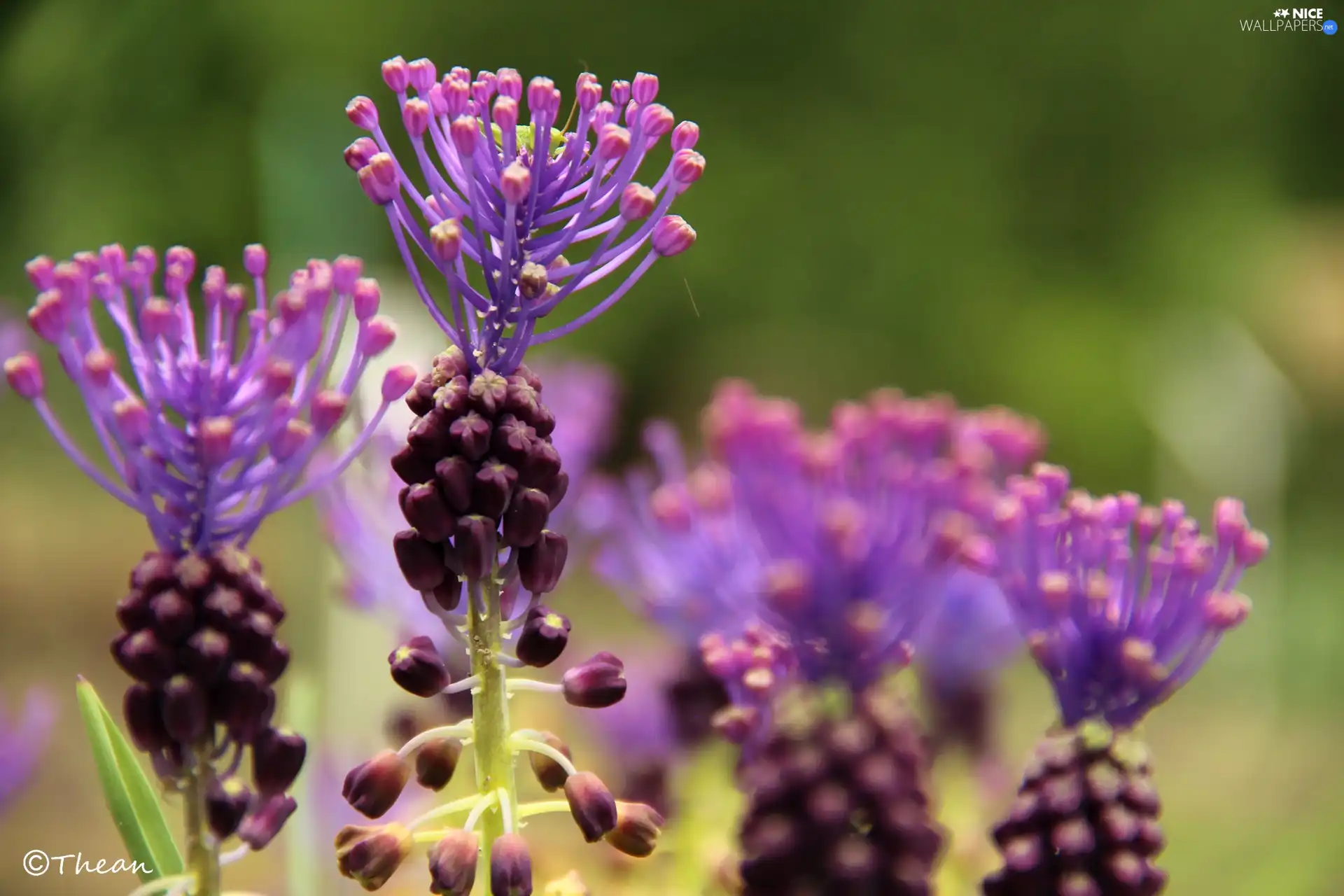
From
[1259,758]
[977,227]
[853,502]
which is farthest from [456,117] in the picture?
[977,227]

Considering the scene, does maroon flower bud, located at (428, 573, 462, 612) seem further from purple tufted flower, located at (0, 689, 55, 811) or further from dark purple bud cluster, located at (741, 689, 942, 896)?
purple tufted flower, located at (0, 689, 55, 811)

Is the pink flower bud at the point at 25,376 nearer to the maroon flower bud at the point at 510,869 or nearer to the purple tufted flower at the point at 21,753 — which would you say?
the maroon flower bud at the point at 510,869

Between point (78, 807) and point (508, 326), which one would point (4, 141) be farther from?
point (508, 326)

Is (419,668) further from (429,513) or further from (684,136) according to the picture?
(684,136)

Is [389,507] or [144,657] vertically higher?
[389,507]

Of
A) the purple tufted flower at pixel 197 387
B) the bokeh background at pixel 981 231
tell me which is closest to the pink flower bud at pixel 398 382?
the purple tufted flower at pixel 197 387

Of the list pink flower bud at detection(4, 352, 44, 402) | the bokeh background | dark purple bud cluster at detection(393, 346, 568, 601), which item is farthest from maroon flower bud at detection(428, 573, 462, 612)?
the bokeh background

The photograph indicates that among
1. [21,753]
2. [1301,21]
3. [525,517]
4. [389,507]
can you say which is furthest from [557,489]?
[1301,21]
